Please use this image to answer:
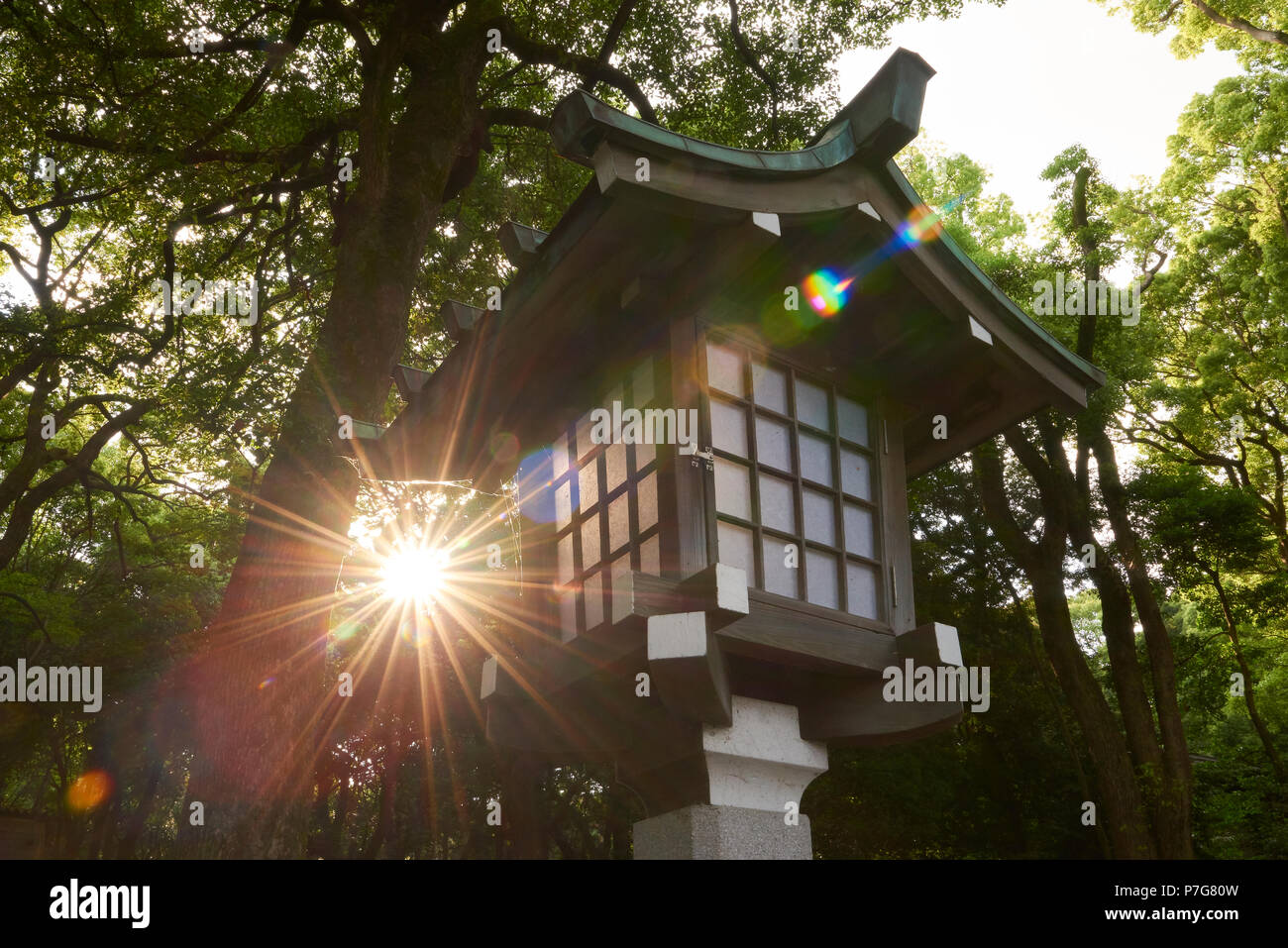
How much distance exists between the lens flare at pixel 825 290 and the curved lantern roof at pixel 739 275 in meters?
0.11

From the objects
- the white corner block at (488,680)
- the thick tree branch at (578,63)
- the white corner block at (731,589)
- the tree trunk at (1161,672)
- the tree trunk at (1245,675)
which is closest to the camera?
the white corner block at (731,589)

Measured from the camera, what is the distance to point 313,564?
7270 millimetres

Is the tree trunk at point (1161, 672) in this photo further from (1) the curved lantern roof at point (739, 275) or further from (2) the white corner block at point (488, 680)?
(2) the white corner block at point (488, 680)

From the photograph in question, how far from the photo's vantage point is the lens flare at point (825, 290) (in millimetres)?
5969

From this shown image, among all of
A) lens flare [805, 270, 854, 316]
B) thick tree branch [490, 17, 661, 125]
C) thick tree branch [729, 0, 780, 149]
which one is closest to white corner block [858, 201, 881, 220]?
lens flare [805, 270, 854, 316]

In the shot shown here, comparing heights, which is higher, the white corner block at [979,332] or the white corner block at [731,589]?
the white corner block at [979,332]

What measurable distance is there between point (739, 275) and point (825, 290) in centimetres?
71

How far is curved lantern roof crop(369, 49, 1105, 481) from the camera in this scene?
5.04m

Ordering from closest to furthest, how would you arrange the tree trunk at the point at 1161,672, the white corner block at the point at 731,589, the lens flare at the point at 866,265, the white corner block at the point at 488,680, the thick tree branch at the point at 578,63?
the white corner block at the point at 731,589 < the lens flare at the point at 866,265 < the white corner block at the point at 488,680 < the thick tree branch at the point at 578,63 < the tree trunk at the point at 1161,672

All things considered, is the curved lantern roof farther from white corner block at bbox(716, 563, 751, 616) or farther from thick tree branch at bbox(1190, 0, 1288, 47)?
thick tree branch at bbox(1190, 0, 1288, 47)

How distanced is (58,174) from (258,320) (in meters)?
4.48

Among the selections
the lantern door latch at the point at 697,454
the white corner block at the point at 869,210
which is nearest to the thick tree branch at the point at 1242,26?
the white corner block at the point at 869,210
